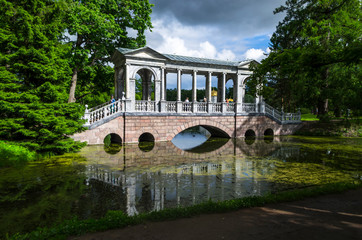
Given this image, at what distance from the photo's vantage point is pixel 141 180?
8.13m

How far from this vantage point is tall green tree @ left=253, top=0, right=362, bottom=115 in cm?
764

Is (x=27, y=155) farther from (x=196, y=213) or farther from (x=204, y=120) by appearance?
(x=204, y=120)

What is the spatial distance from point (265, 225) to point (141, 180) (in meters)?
4.96

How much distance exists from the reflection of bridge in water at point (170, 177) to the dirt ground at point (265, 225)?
1455 millimetres

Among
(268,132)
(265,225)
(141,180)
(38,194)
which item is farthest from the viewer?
(268,132)

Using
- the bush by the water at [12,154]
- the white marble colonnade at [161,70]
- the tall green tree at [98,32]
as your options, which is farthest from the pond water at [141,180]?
the tall green tree at [98,32]

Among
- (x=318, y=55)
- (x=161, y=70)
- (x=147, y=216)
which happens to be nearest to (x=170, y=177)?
(x=147, y=216)

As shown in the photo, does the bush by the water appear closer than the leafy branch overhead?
Yes

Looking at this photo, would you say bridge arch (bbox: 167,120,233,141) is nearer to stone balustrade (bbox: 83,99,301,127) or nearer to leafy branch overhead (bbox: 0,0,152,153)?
stone balustrade (bbox: 83,99,301,127)

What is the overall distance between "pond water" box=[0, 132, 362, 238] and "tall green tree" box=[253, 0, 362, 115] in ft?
13.1

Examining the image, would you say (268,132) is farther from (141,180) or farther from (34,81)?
(34,81)

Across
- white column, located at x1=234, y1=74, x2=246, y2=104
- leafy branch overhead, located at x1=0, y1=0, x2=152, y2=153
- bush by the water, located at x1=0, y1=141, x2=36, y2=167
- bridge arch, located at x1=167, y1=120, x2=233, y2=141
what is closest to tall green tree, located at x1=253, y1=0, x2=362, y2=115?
white column, located at x1=234, y1=74, x2=246, y2=104

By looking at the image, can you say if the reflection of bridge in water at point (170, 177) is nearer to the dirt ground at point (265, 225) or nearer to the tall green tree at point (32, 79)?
the dirt ground at point (265, 225)

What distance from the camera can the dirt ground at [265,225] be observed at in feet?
12.6
